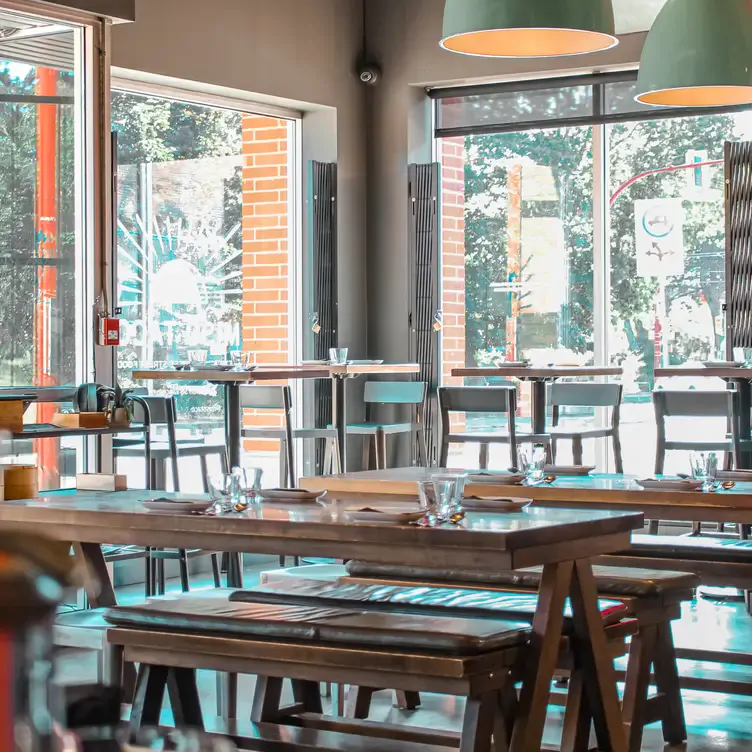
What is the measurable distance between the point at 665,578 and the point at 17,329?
11.6 ft

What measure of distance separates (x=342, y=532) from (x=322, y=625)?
25cm

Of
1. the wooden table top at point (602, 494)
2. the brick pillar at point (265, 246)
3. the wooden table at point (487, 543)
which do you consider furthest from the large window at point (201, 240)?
the wooden table at point (487, 543)

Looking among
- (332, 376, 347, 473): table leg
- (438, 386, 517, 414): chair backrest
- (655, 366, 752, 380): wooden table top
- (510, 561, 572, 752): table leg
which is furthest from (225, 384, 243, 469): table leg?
(510, 561, 572, 752): table leg

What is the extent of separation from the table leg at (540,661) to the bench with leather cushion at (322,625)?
0.06 meters

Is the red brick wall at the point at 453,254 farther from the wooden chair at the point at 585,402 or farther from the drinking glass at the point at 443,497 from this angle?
the drinking glass at the point at 443,497

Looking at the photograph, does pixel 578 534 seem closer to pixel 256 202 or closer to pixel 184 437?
pixel 184 437

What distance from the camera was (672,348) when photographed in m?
8.35

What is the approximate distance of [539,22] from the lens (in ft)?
11.3

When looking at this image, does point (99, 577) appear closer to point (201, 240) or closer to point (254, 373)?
point (254, 373)

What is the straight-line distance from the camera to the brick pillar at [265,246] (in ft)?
27.6

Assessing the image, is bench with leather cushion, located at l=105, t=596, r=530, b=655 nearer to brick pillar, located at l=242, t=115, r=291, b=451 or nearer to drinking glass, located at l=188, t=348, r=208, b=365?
drinking glass, located at l=188, t=348, r=208, b=365

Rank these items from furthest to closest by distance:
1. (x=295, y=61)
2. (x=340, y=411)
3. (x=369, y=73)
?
(x=369, y=73)
(x=295, y=61)
(x=340, y=411)

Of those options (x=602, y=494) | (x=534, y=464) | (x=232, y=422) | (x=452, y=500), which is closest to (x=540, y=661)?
(x=452, y=500)

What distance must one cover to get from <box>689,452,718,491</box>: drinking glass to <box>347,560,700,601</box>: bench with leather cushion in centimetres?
31
